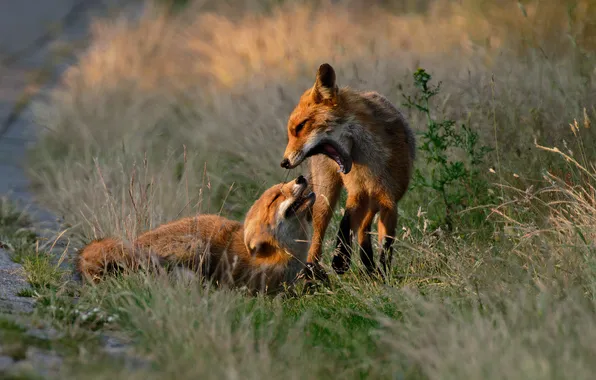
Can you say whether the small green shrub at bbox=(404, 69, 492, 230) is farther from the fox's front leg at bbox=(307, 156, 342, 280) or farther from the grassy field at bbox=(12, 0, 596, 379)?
the fox's front leg at bbox=(307, 156, 342, 280)

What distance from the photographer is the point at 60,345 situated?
4309 mm

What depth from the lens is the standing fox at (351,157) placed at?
630 centimetres

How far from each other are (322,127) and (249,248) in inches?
42.1

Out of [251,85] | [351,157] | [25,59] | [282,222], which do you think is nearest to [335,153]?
[351,157]

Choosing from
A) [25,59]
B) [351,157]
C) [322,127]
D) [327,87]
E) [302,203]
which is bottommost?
[25,59]

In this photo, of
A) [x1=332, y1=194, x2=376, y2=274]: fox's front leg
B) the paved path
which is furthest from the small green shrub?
the paved path

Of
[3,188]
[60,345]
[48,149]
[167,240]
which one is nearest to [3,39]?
[48,149]

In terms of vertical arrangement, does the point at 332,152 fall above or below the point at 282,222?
above

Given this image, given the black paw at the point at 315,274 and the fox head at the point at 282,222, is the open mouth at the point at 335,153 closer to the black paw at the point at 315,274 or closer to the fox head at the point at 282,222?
the fox head at the point at 282,222

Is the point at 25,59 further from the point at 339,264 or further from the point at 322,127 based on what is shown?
the point at 322,127

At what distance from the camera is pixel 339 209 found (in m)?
8.30

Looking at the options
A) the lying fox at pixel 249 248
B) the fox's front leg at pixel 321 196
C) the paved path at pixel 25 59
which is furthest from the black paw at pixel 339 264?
the paved path at pixel 25 59

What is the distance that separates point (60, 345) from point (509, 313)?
224 centimetres

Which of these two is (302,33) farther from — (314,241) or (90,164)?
(314,241)
